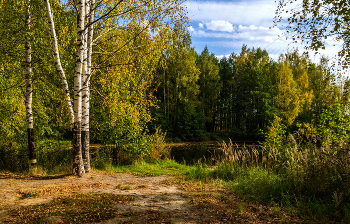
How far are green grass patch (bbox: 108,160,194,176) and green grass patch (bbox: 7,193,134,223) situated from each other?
3.66 metres

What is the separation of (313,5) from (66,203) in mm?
5744

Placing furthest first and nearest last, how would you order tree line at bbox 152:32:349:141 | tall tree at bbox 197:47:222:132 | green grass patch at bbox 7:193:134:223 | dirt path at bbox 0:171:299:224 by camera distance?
tall tree at bbox 197:47:222:132
tree line at bbox 152:32:349:141
dirt path at bbox 0:171:299:224
green grass patch at bbox 7:193:134:223

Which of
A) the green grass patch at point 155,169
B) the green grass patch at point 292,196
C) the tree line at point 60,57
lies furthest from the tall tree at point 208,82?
the green grass patch at point 292,196

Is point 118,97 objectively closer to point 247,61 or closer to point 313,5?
point 313,5

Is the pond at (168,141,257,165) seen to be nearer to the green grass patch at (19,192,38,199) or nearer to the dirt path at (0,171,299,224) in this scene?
the dirt path at (0,171,299,224)

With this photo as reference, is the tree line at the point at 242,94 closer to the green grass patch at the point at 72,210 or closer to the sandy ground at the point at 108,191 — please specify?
the sandy ground at the point at 108,191

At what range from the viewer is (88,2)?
7301mm

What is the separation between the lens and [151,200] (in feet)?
15.1

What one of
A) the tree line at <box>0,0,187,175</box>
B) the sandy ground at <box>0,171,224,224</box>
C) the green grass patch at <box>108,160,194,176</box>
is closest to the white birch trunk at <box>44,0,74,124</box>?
the tree line at <box>0,0,187,175</box>

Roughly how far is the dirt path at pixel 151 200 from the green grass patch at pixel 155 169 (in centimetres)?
169

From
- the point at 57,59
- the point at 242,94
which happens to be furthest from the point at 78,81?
the point at 242,94

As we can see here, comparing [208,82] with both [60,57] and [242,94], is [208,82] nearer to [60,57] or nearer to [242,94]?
[242,94]

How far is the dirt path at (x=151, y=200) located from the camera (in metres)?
3.70

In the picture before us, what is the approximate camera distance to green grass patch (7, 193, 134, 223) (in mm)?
3510
